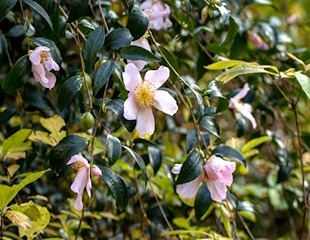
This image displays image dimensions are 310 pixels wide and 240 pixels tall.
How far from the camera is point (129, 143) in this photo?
110 cm

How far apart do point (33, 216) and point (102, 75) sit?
0.77 feet

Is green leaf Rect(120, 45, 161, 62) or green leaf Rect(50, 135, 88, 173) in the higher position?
green leaf Rect(120, 45, 161, 62)

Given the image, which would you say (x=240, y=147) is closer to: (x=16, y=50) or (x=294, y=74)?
(x=294, y=74)

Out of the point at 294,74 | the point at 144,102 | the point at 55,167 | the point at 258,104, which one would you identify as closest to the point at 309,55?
the point at 258,104

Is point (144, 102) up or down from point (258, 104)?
up

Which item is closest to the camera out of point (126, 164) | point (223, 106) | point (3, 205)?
point (3, 205)

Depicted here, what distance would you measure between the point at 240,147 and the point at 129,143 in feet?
1.11

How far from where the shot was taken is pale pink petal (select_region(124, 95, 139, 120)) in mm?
832

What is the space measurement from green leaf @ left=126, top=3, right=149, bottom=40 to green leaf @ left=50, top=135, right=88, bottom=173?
7.5 inches

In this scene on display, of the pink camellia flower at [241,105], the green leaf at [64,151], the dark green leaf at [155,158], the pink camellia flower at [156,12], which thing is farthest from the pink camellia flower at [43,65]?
the pink camellia flower at [241,105]

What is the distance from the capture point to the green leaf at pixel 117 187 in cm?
84

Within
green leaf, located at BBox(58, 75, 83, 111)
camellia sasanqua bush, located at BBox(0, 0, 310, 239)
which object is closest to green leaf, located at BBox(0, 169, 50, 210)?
camellia sasanqua bush, located at BBox(0, 0, 310, 239)

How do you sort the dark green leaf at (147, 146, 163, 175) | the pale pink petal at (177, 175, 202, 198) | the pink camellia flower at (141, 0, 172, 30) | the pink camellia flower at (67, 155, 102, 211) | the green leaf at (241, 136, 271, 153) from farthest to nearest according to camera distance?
the green leaf at (241, 136, 271, 153), the dark green leaf at (147, 146, 163, 175), the pink camellia flower at (141, 0, 172, 30), the pale pink petal at (177, 175, 202, 198), the pink camellia flower at (67, 155, 102, 211)

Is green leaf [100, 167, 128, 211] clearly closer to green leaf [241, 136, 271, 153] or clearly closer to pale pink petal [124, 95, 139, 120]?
pale pink petal [124, 95, 139, 120]
